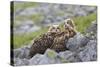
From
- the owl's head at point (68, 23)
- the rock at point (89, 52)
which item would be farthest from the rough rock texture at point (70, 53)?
the owl's head at point (68, 23)

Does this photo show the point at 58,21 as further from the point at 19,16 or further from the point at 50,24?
the point at 19,16

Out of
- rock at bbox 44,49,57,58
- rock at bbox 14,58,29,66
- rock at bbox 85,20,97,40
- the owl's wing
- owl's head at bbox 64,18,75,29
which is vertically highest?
owl's head at bbox 64,18,75,29

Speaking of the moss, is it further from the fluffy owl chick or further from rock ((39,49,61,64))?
rock ((39,49,61,64))

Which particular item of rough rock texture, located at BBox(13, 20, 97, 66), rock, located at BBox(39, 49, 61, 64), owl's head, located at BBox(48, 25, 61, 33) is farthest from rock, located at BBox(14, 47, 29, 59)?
owl's head, located at BBox(48, 25, 61, 33)

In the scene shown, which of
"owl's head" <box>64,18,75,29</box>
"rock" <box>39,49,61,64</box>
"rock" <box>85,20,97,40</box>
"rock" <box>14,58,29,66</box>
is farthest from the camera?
"rock" <box>85,20,97,40</box>

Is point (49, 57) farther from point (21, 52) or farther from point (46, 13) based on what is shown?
point (46, 13)

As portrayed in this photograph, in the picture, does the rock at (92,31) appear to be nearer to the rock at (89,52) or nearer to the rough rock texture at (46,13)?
the rock at (89,52)

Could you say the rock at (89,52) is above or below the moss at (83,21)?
below

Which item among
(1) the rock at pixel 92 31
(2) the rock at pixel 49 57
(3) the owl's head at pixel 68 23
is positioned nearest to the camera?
(2) the rock at pixel 49 57
